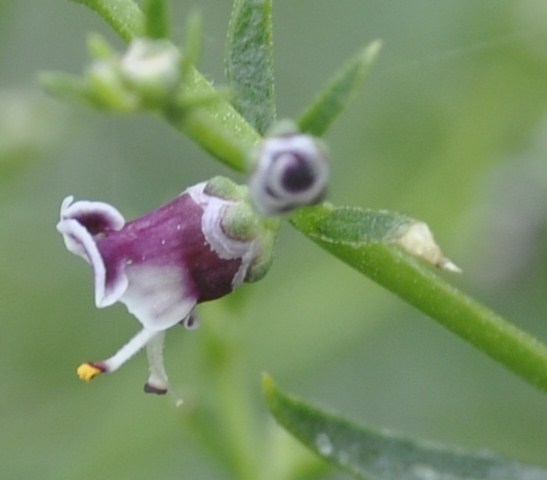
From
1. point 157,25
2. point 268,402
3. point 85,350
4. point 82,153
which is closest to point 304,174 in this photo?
point 157,25

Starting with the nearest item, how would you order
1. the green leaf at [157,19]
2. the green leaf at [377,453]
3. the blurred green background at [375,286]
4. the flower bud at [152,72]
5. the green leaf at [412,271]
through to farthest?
the flower bud at [152,72] → the green leaf at [157,19] → the green leaf at [412,271] → the green leaf at [377,453] → the blurred green background at [375,286]

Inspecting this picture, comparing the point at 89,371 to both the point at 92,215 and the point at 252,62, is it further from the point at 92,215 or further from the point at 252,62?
the point at 252,62

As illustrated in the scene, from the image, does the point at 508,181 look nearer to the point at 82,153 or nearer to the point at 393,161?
the point at 393,161

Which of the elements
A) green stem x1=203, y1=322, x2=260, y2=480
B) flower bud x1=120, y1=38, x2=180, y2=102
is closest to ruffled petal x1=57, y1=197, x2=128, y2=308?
flower bud x1=120, y1=38, x2=180, y2=102

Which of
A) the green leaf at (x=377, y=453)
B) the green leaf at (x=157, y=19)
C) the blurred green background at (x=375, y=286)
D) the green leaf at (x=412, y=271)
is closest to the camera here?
the green leaf at (x=157, y=19)

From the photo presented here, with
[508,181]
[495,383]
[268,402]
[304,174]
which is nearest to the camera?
[304,174]

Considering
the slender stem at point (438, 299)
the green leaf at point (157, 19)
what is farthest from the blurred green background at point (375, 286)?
the green leaf at point (157, 19)

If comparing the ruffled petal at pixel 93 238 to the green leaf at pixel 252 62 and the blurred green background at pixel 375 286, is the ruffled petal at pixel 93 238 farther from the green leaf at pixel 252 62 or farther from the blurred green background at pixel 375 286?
the blurred green background at pixel 375 286
